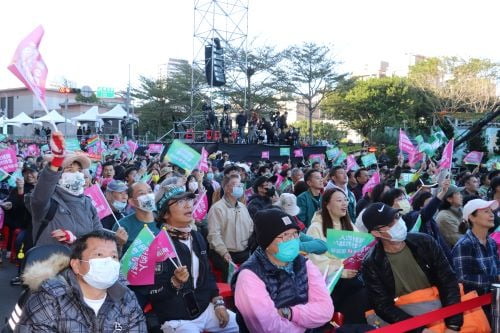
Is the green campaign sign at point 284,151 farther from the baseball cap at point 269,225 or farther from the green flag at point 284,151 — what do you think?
the baseball cap at point 269,225

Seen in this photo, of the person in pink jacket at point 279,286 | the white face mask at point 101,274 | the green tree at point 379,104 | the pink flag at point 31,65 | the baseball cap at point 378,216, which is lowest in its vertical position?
the person in pink jacket at point 279,286

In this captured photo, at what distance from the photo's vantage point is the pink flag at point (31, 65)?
3727mm

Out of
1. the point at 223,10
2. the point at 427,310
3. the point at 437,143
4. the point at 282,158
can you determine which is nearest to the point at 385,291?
the point at 427,310

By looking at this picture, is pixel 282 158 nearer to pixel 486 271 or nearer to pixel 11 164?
pixel 11 164

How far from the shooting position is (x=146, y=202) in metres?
4.71

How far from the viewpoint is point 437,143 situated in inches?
530

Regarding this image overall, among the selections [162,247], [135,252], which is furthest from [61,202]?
[162,247]

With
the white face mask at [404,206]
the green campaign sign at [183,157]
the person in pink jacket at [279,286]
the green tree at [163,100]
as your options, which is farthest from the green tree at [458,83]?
the person in pink jacket at [279,286]

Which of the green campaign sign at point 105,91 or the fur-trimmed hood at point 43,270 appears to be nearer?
the fur-trimmed hood at point 43,270

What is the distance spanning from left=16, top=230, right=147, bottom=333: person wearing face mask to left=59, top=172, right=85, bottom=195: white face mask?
162 centimetres

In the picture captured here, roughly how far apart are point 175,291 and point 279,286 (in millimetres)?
900

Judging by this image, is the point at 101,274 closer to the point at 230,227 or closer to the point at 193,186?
the point at 230,227

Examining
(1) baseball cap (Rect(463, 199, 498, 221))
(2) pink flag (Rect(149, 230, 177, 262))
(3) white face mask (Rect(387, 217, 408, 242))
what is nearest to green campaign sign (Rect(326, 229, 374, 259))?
(3) white face mask (Rect(387, 217, 408, 242))

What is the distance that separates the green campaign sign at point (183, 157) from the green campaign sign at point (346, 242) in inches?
110
